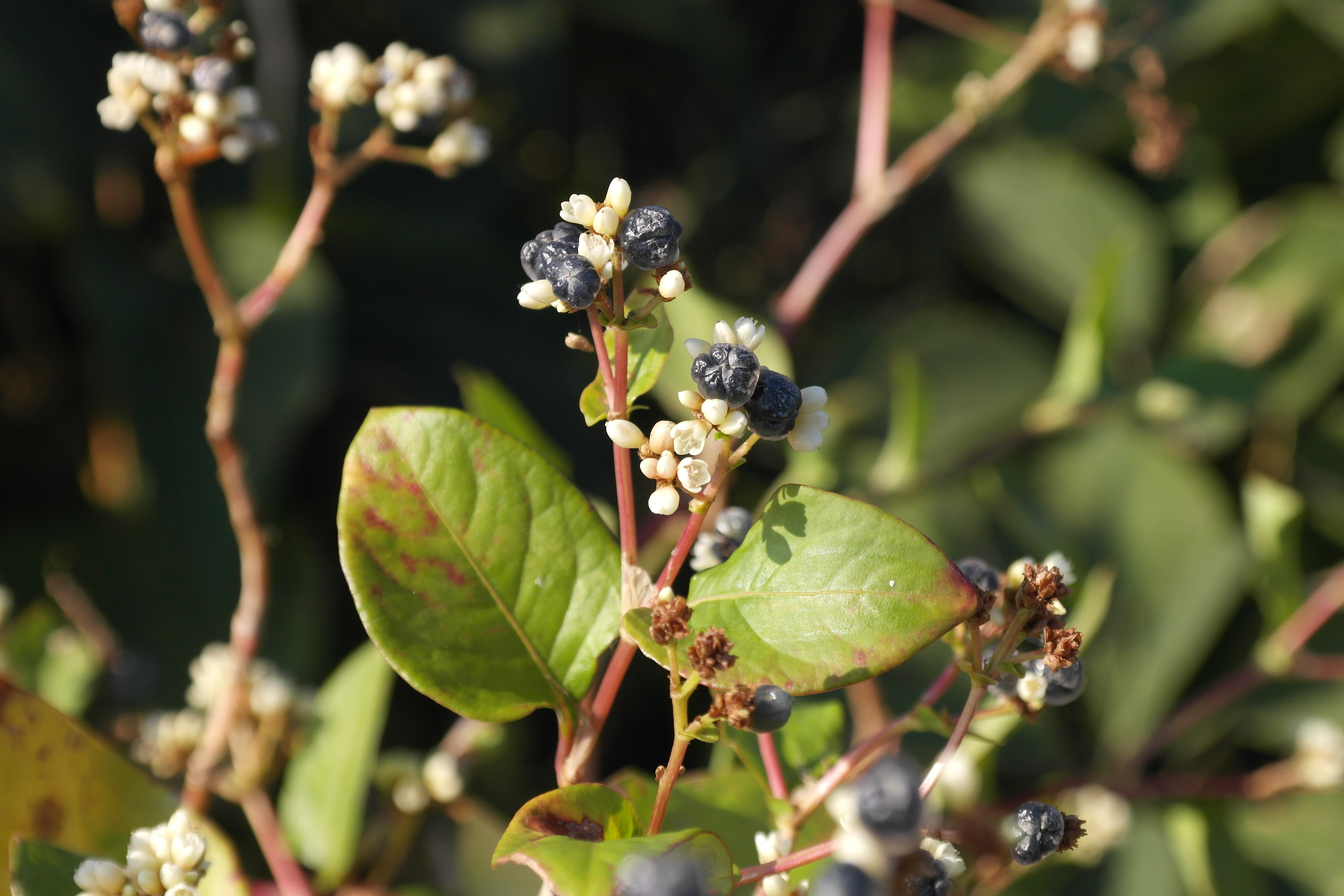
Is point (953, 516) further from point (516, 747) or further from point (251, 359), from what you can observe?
point (251, 359)

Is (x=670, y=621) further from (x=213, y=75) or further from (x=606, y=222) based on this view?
(x=213, y=75)

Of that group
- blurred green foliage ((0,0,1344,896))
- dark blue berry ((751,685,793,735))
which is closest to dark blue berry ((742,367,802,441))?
dark blue berry ((751,685,793,735))

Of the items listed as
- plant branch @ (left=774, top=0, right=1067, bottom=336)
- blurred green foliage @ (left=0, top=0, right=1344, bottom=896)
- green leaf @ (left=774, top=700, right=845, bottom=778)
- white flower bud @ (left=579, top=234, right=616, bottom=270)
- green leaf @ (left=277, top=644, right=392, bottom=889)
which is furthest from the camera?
blurred green foliage @ (left=0, top=0, right=1344, bottom=896)

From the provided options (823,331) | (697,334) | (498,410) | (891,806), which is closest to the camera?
(891,806)

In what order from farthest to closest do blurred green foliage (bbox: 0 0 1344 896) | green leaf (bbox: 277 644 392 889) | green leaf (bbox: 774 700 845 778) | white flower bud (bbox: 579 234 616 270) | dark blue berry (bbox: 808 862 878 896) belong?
blurred green foliage (bbox: 0 0 1344 896) → green leaf (bbox: 277 644 392 889) → green leaf (bbox: 774 700 845 778) → white flower bud (bbox: 579 234 616 270) → dark blue berry (bbox: 808 862 878 896)

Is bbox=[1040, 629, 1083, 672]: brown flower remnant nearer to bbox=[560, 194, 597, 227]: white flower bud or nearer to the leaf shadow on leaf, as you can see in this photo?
the leaf shadow on leaf

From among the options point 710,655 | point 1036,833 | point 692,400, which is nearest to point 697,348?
point 692,400

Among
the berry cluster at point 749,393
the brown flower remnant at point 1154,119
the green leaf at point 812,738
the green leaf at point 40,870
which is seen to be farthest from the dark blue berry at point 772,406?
the brown flower remnant at point 1154,119
